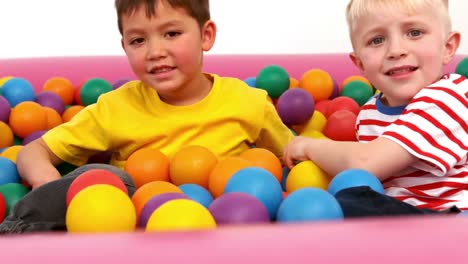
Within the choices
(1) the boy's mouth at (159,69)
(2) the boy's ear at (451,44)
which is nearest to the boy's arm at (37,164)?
(1) the boy's mouth at (159,69)

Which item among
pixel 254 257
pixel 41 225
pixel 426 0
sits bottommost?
pixel 41 225

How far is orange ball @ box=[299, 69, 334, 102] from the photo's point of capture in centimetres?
174

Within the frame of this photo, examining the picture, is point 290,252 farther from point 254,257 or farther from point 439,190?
point 439,190

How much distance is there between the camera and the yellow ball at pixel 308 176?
1048 millimetres

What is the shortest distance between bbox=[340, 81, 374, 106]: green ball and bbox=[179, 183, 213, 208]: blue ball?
2.57 ft

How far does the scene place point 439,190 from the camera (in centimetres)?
95

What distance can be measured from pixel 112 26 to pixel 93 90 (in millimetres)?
1130

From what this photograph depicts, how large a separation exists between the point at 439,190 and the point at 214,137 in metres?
0.48

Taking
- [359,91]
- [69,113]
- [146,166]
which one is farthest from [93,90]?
[359,91]

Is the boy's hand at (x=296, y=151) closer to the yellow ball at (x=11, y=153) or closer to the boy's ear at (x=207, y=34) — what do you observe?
the boy's ear at (x=207, y=34)

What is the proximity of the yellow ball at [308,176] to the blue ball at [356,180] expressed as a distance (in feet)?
0.46

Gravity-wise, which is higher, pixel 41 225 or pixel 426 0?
pixel 426 0

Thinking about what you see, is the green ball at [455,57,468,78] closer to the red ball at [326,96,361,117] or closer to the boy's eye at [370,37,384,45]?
the red ball at [326,96,361,117]

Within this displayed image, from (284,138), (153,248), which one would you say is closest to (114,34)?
(284,138)
